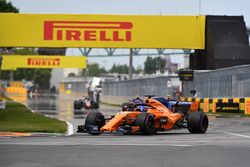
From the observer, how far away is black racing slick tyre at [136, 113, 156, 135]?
18547 millimetres

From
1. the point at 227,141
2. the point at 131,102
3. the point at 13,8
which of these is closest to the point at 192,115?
the point at 131,102

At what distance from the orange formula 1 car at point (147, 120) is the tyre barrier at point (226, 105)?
1068cm

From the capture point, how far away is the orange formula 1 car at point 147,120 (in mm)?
18797

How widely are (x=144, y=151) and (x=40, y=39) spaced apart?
882 inches

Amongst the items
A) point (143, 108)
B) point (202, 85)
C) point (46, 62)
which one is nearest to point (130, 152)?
point (143, 108)

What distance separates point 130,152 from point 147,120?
17.4 feet

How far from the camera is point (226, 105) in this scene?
111 feet

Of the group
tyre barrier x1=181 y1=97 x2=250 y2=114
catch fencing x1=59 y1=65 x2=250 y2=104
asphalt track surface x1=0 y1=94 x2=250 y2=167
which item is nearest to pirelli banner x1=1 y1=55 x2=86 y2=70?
catch fencing x1=59 y1=65 x2=250 y2=104

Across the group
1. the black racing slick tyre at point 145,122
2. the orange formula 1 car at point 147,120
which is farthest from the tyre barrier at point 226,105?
the black racing slick tyre at point 145,122

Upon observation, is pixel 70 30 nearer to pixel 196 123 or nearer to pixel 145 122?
pixel 196 123

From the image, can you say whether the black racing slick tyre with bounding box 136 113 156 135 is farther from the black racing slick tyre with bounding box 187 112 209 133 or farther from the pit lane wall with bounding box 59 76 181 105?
the pit lane wall with bounding box 59 76 181 105

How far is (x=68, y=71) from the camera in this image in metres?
194

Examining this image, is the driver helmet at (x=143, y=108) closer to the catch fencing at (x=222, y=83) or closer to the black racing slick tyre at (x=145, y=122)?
the black racing slick tyre at (x=145, y=122)

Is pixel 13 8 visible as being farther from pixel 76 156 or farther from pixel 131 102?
pixel 76 156
